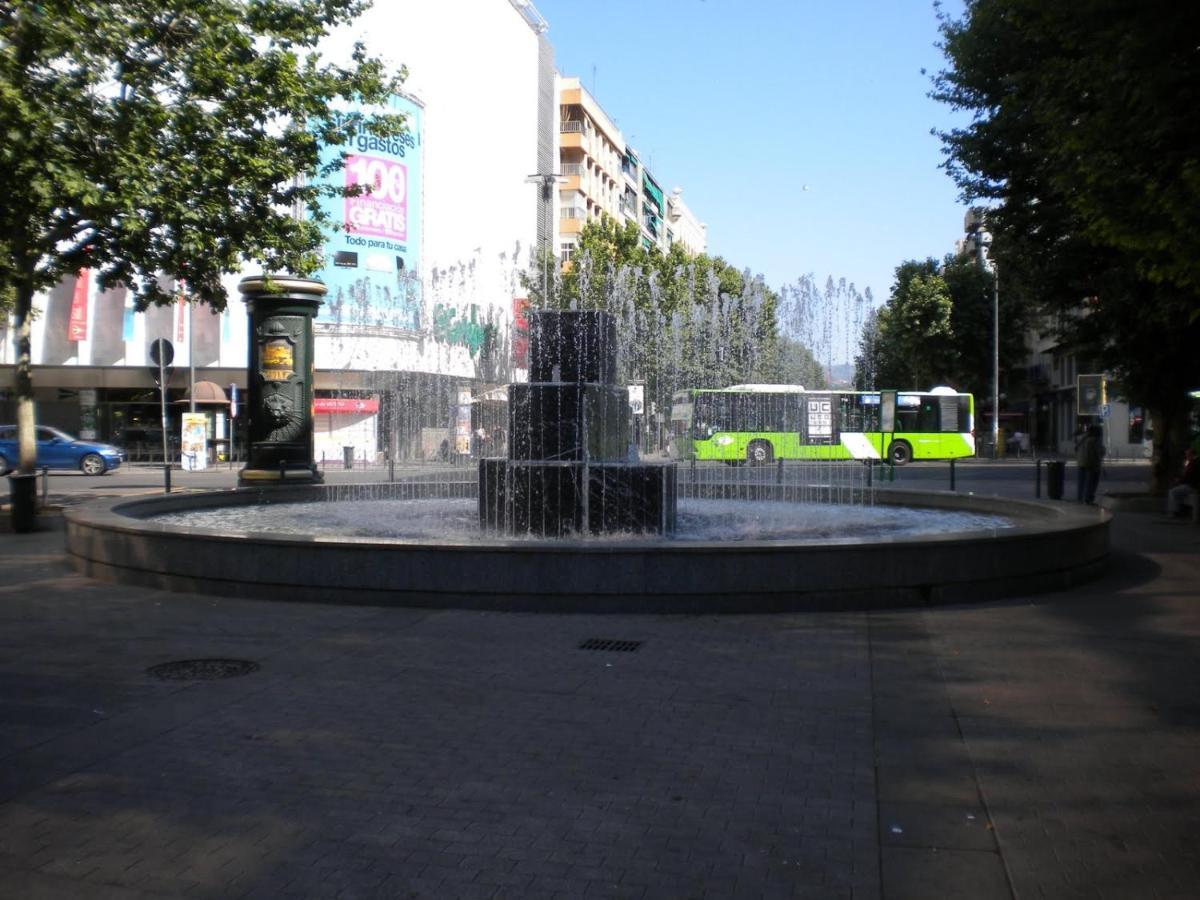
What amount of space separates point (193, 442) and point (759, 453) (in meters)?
19.8

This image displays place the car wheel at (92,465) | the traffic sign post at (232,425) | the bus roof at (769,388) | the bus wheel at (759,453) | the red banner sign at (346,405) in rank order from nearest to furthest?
the car wheel at (92,465) → the bus roof at (769,388) → the bus wheel at (759,453) → the traffic sign post at (232,425) → the red banner sign at (346,405)

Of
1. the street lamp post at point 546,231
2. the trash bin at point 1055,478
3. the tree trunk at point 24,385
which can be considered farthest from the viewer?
the street lamp post at point 546,231

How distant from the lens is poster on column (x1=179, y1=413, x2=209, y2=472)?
112 feet

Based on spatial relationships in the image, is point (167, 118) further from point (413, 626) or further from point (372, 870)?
point (372, 870)

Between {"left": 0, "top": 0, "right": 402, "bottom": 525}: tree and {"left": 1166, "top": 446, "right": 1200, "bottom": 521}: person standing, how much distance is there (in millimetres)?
14442

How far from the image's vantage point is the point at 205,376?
42344mm

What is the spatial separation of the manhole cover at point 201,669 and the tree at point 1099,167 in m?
7.22

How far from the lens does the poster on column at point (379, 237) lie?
4159 centimetres

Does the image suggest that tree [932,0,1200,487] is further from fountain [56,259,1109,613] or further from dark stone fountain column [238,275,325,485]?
dark stone fountain column [238,275,325,485]

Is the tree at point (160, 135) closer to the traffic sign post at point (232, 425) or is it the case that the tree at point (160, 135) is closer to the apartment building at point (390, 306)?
the apartment building at point (390, 306)

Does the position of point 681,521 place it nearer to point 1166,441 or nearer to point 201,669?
point 201,669

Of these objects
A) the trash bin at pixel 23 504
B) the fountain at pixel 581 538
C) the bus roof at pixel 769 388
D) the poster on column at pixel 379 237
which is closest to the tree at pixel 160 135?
the trash bin at pixel 23 504

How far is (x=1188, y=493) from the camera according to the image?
17.1 m

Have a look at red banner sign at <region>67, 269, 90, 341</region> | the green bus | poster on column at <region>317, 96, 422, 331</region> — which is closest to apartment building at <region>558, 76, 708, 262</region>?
poster on column at <region>317, 96, 422, 331</region>
